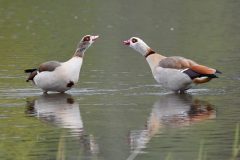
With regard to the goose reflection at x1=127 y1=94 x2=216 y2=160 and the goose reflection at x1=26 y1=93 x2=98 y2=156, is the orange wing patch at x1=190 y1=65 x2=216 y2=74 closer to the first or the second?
the goose reflection at x1=127 y1=94 x2=216 y2=160

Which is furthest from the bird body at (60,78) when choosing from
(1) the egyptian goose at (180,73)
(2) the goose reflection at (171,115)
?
(2) the goose reflection at (171,115)

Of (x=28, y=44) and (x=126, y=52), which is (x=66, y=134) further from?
(x=28, y=44)

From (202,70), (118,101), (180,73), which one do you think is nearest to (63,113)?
(118,101)

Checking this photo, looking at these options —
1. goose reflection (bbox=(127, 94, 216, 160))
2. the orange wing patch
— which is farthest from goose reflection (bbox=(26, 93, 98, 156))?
the orange wing patch

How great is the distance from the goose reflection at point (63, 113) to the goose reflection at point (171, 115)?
24.6 inches

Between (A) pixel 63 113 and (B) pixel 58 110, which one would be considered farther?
(B) pixel 58 110

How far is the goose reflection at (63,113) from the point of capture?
510 inches

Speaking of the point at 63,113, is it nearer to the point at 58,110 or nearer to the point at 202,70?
the point at 58,110

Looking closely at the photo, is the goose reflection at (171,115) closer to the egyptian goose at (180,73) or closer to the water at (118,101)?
the water at (118,101)

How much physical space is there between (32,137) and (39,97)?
180 inches

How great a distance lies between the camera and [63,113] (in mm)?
15586

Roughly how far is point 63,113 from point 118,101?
1524 mm

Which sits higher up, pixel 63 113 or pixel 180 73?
pixel 180 73

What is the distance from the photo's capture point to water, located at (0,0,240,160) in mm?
12391
